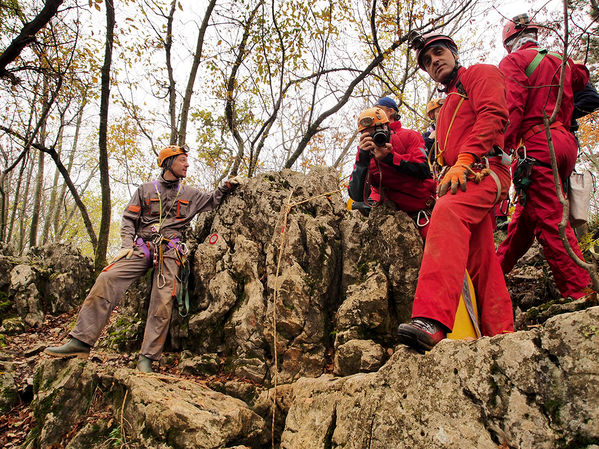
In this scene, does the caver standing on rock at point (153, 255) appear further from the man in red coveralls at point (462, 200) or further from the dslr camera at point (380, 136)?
the man in red coveralls at point (462, 200)

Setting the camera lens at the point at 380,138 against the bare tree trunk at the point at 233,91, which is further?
the bare tree trunk at the point at 233,91

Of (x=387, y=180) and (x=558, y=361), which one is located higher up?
(x=387, y=180)

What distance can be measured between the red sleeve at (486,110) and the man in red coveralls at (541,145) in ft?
1.58

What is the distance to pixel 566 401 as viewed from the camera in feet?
5.13

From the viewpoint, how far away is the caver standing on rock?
178 inches

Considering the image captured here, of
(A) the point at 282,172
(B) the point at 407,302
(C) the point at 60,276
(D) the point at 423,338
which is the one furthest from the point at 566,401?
(C) the point at 60,276

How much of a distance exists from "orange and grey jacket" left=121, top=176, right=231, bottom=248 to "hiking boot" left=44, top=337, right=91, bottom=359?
4.87 feet

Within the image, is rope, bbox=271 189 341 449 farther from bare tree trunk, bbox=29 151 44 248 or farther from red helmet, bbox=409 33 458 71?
bare tree trunk, bbox=29 151 44 248

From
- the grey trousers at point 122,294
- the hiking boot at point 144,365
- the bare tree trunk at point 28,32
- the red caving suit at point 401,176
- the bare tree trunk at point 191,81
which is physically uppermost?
the bare tree trunk at point 191,81

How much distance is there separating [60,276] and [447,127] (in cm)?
798

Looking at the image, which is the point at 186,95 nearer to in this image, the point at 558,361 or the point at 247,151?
the point at 247,151

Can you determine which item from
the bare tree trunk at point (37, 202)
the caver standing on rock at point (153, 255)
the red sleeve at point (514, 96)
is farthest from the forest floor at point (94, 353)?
the bare tree trunk at point (37, 202)

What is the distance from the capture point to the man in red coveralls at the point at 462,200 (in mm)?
2334

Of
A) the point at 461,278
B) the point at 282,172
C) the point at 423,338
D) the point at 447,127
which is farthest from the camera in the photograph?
the point at 282,172
